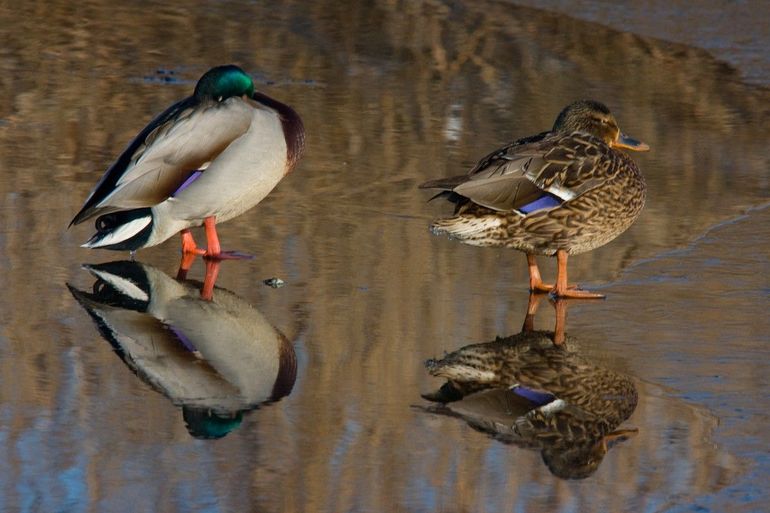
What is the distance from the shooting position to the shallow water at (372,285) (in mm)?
4168

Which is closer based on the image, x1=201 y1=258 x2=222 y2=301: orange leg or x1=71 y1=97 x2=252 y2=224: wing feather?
x1=201 y1=258 x2=222 y2=301: orange leg

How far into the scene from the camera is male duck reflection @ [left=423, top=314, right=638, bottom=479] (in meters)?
4.41

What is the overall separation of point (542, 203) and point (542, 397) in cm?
141

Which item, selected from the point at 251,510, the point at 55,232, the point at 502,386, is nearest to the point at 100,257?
the point at 55,232

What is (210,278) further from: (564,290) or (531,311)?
(564,290)

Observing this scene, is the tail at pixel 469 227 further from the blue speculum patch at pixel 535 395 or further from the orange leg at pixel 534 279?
the blue speculum patch at pixel 535 395

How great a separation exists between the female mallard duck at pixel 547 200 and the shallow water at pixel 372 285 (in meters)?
0.21

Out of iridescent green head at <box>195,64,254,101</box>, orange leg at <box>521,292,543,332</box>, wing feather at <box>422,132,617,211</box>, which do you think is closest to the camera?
orange leg at <box>521,292,543,332</box>

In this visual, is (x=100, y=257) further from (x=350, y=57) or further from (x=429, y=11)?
(x=429, y=11)

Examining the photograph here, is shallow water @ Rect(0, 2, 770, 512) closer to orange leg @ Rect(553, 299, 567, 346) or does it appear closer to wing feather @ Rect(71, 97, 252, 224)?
orange leg @ Rect(553, 299, 567, 346)

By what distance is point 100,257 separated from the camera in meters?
6.42

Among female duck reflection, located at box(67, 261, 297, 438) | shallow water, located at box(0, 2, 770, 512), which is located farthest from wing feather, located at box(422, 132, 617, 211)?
female duck reflection, located at box(67, 261, 297, 438)

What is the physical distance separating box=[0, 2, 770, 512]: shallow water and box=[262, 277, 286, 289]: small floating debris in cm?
2

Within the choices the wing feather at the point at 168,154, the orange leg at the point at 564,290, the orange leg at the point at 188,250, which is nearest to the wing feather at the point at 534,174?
→ the orange leg at the point at 564,290
